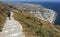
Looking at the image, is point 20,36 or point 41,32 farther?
point 41,32

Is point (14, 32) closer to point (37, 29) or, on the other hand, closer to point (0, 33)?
point (0, 33)

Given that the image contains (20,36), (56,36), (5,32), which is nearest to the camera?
(20,36)

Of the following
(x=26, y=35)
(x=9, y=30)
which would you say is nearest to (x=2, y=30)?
(x=9, y=30)

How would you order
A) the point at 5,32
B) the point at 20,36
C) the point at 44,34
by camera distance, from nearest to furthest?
the point at 20,36, the point at 5,32, the point at 44,34

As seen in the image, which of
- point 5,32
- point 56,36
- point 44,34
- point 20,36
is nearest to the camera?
point 20,36

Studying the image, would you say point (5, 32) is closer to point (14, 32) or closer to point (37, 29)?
point (14, 32)

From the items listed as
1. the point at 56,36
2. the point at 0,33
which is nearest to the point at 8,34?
the point at 0,33

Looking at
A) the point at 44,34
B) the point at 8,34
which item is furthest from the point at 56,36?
the point at 8,34

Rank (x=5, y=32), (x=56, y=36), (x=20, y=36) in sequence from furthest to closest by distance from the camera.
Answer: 1. (x=56, y=36)
2. (x=5, y=32)
3. (x=20, y=36)

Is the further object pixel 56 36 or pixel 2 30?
pixel 56 36
